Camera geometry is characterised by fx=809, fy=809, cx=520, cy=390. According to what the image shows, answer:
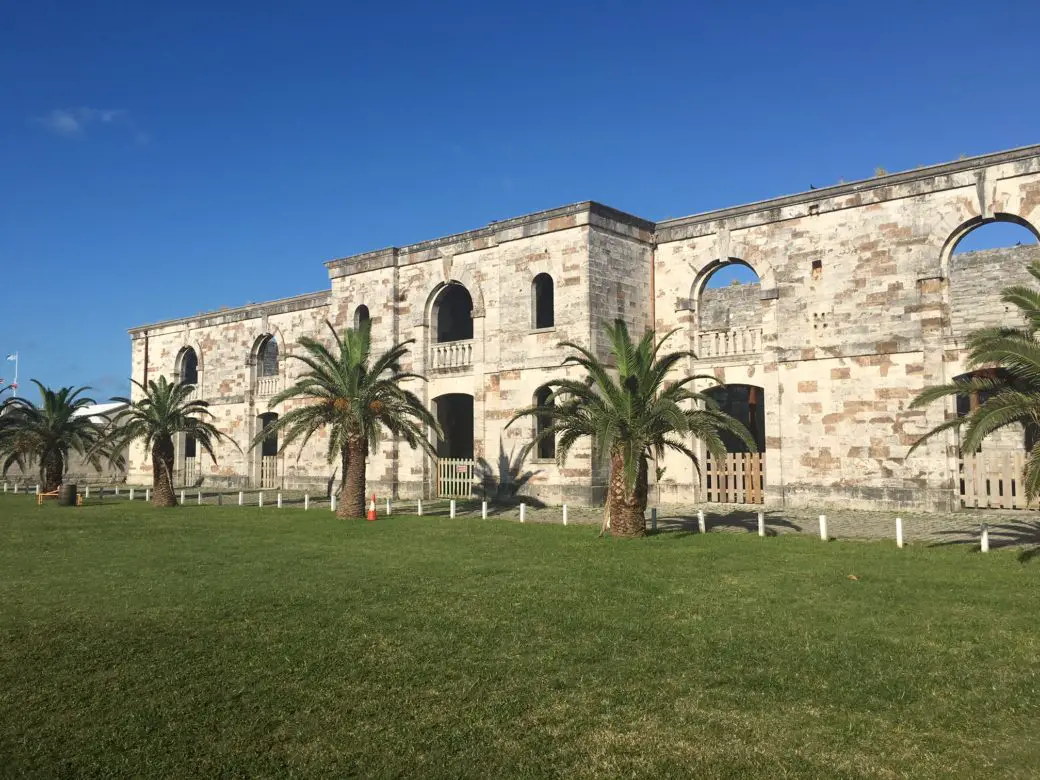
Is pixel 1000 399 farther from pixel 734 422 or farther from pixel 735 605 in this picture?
pixel 735 605

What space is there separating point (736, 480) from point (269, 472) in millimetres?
19244

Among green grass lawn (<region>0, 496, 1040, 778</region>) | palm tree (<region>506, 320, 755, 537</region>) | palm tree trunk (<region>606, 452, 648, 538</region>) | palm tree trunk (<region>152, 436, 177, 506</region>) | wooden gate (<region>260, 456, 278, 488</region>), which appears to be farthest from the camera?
wooden gate (<region>260, 456, 278, 488</region>)

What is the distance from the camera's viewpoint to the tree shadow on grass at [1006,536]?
1270cm

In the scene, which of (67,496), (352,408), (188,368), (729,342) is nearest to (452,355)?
(352,408)

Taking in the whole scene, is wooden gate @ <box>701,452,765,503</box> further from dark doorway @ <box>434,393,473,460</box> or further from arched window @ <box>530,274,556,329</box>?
dark doorway @ <box>434,393,473,460</box>

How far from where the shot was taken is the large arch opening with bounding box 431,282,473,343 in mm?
27984

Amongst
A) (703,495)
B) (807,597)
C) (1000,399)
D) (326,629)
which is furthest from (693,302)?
(326,629)

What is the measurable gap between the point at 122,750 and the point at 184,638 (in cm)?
269

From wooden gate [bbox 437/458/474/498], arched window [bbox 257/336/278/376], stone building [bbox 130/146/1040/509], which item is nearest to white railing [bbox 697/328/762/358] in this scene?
stone building [bbox 130/146/1040/509]

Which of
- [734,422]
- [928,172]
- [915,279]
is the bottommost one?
[734,422]

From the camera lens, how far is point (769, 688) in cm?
643

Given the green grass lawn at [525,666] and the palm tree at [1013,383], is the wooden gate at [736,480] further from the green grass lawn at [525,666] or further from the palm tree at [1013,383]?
the palm tree at [1013,383]

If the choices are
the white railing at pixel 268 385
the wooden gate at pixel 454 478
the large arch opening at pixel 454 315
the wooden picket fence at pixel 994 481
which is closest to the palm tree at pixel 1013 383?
the wooden picket fence at pixel 994 481

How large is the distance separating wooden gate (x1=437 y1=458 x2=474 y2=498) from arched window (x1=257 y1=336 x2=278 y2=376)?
11709mm
